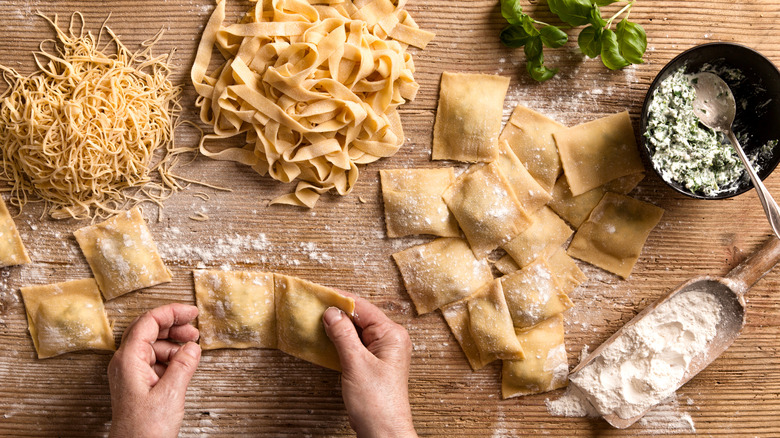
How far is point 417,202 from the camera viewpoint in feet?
6.25

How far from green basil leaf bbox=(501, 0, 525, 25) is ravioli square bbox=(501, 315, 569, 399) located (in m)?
1.16

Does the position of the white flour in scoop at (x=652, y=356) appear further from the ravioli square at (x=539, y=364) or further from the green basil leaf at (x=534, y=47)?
the green basil leaf at (x=534, y=47)

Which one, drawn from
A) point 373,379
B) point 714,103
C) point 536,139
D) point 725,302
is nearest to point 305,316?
point 373,379

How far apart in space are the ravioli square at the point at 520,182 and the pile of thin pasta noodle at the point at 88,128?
1.25 m

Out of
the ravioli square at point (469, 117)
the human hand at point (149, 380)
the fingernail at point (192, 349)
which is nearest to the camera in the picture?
the human hand at point (149, 380)

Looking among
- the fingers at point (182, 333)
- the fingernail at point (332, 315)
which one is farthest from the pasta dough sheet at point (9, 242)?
the fingernail at point (332, 315)

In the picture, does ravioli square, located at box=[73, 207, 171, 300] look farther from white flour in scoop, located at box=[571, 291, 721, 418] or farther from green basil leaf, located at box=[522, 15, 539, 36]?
white flour in scoop, located at box=[571, 291, 721, 418]

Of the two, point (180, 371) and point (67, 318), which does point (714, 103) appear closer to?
point (180, 371)

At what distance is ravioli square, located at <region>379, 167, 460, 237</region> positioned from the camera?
1.91 m

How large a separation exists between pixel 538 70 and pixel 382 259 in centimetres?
93

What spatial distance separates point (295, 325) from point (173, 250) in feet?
1.87

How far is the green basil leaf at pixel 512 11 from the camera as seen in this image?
1.81 metres

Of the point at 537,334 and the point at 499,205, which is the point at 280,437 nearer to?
the point at 537,334

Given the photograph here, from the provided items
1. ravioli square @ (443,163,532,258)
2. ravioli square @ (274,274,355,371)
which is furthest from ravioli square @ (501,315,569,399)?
ravioli square @ (274,274,355,371)
